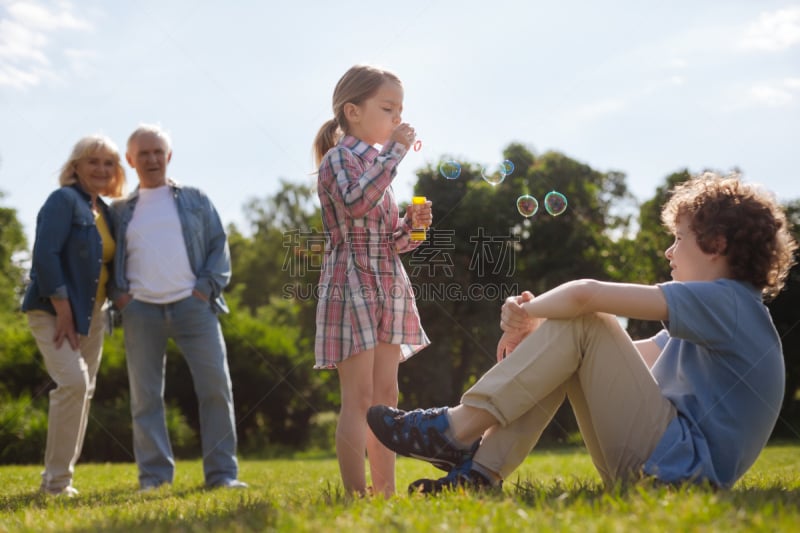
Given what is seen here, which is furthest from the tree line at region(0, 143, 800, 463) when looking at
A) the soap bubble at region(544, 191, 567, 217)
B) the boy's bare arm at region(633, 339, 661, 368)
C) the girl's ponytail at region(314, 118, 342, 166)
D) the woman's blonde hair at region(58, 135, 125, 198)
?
the boy's bare arm at region(633, 339, 661, 368)

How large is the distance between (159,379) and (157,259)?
2.64 feet

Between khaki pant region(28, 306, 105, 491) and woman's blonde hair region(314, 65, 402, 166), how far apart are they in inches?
83.7

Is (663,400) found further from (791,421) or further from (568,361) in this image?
(791,421)

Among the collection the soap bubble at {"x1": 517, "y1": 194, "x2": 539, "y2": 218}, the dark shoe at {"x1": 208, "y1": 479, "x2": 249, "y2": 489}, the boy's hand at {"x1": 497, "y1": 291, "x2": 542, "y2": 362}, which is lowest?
the dark shoe at {"x1": 208, "y1": 479, "x2": 249, "y2": 489}

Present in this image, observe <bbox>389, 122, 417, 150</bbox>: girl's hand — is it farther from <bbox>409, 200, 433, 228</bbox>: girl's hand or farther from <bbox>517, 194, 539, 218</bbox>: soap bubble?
<bbox>517, 194, 539, 218</bbox>: soap bubble

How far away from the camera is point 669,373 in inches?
105

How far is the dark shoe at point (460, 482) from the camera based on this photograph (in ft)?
8.52

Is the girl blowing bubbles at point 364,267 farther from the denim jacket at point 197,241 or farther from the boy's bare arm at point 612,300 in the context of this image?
the denim jacket at point 197,241

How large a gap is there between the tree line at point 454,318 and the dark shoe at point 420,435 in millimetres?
7496

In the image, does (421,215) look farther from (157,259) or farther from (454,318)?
(454,318)

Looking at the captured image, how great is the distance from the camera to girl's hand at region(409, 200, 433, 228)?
3479 millimetres

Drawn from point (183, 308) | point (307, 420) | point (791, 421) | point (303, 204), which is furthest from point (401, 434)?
point (303, 204)

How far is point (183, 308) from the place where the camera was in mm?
4855

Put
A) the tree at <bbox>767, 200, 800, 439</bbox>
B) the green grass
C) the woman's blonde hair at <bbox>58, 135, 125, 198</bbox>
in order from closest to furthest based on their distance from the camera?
the green grass < the woman's blonde hair at <bbox>58, 135, 125, 198</bbox> < the tree at <bbox>767, 200, 800, 439</bbox>
